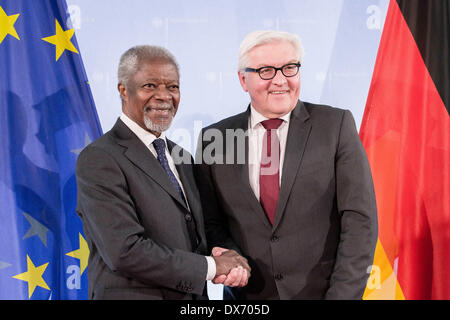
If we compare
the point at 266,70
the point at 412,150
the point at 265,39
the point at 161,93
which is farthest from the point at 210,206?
the point at 412,150

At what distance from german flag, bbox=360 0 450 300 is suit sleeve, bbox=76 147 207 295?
1408mm

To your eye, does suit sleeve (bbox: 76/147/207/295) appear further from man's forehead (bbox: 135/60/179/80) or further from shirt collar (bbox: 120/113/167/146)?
man's forehead (bbox: 135/60/179/80)

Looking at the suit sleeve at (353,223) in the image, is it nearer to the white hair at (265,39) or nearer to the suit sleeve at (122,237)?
the white hair at (265,39)

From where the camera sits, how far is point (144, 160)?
190 centimetres

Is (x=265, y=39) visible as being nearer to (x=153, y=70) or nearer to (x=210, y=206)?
(x=153, y=70)

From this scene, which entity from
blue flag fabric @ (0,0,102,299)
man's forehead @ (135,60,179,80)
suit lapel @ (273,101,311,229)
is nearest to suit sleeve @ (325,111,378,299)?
suit lapel @ (273,101,311,229)

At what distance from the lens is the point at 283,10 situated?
2953 mm

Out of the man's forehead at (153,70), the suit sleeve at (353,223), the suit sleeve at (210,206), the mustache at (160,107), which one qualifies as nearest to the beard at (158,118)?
the mustache at (160,107)

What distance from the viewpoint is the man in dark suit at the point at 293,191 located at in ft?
6.08

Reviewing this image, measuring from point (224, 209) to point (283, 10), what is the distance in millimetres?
1541

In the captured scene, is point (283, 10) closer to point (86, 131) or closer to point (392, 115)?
point (392, 115)

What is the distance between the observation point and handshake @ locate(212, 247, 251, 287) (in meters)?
1.84

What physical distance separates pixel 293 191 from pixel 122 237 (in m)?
0.70
